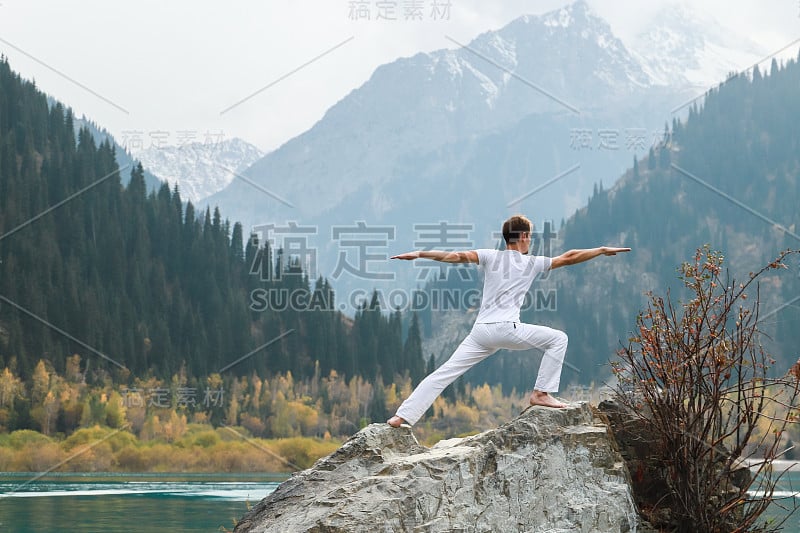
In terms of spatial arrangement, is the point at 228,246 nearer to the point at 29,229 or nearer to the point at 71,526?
the point at 29,229

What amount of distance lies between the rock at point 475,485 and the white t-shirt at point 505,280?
39.2 inches

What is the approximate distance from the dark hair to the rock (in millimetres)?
1667

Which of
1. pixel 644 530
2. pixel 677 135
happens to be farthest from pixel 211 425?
pixel 677 135

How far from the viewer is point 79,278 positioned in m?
96.9

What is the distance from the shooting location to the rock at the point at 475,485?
9.48 metres

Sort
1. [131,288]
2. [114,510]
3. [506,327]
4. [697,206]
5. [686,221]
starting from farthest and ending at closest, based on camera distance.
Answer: [697,206] → [686,221] → [131,288] → [114,510] → [506,327]

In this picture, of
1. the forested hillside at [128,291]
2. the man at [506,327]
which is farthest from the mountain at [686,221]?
the man at [506,327]

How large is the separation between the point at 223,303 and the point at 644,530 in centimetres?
9991

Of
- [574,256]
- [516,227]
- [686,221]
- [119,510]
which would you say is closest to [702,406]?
[574,256]

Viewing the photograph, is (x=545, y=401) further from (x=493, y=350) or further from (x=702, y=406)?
(x=702, y=406)

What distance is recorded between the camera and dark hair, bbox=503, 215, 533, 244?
997 cm

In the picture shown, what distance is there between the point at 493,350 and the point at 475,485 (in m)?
1.27

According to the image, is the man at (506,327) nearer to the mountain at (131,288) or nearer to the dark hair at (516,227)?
the dark hair at (516,227)

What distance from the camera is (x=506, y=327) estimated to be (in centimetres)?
978
